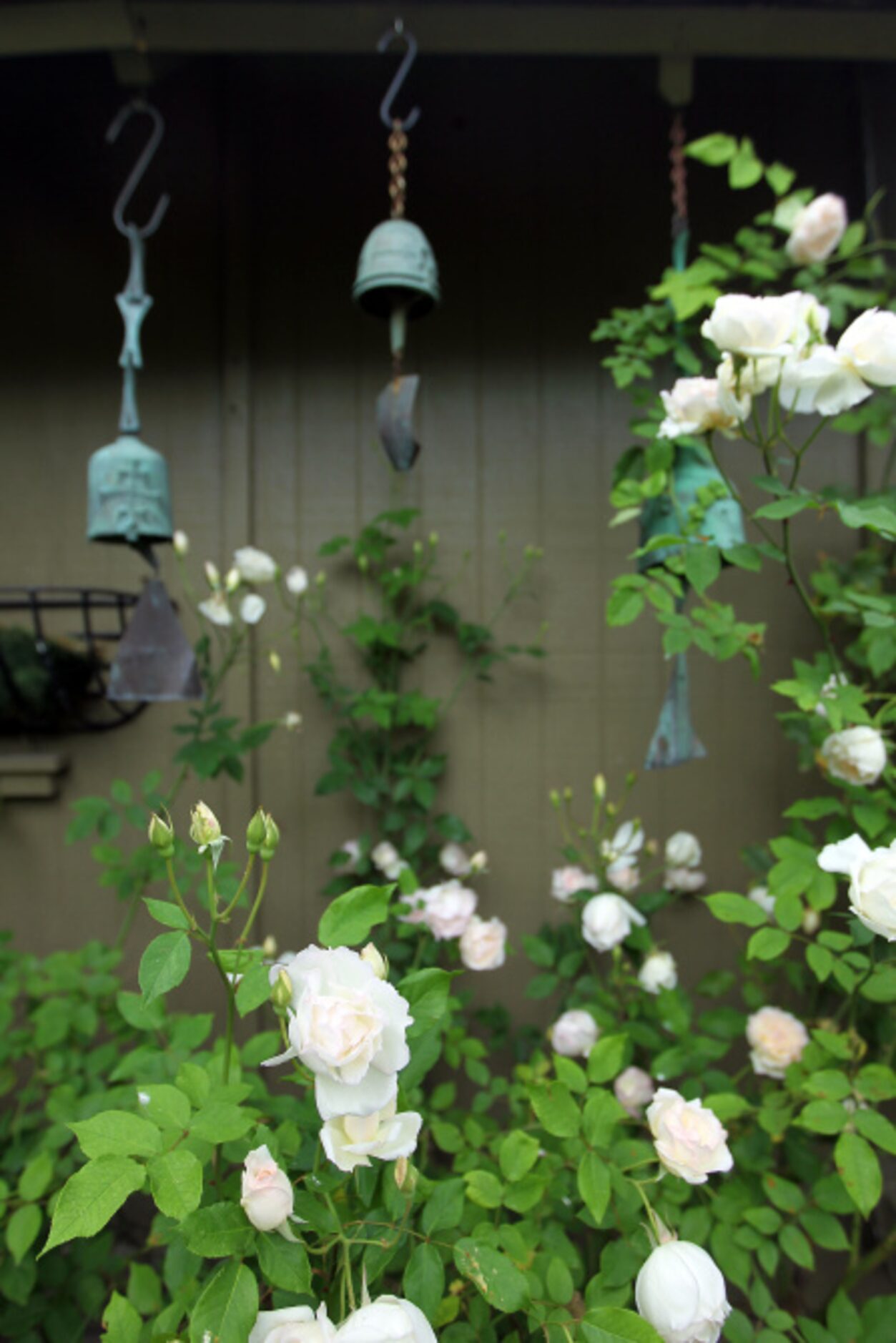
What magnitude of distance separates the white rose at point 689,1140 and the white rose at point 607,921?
0.46 m

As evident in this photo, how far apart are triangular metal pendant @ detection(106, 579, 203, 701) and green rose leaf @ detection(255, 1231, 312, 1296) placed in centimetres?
79

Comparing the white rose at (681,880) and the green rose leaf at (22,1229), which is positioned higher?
the white rose at (681,880)

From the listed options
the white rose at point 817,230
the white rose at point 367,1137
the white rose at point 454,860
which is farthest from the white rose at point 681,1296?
the white rose at point 817,230

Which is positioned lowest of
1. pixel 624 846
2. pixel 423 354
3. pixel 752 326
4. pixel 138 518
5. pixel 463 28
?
pixel 624 846

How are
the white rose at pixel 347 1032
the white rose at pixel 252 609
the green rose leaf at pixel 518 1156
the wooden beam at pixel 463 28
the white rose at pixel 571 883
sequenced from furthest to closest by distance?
the white rose at pixel 252 609 → the white rose at pixel 571 883 → the wooden beam at pixel 463 28 → the green rose leaf at pixel 518 1156 → the white rose at pixel 347 1032

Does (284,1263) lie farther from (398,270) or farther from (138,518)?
(398,270)

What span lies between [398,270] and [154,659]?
26.8 inches

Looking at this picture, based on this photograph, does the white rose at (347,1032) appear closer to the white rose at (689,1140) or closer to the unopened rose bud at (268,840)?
the unopened rose bud at (268,840)

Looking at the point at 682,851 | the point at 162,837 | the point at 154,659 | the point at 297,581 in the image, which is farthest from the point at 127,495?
the point at 682,851

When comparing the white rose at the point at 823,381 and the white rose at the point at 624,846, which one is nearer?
the white rose at the point at 823,381

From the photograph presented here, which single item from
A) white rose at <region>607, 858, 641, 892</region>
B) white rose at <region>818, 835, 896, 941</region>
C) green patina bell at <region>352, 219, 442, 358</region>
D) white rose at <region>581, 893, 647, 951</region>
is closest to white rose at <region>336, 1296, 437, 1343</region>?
white rose at <region>818, 835, 896, 941</region>

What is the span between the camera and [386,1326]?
431mm

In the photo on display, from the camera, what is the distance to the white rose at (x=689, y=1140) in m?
0.59

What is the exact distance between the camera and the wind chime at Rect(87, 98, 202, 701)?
108 cm
